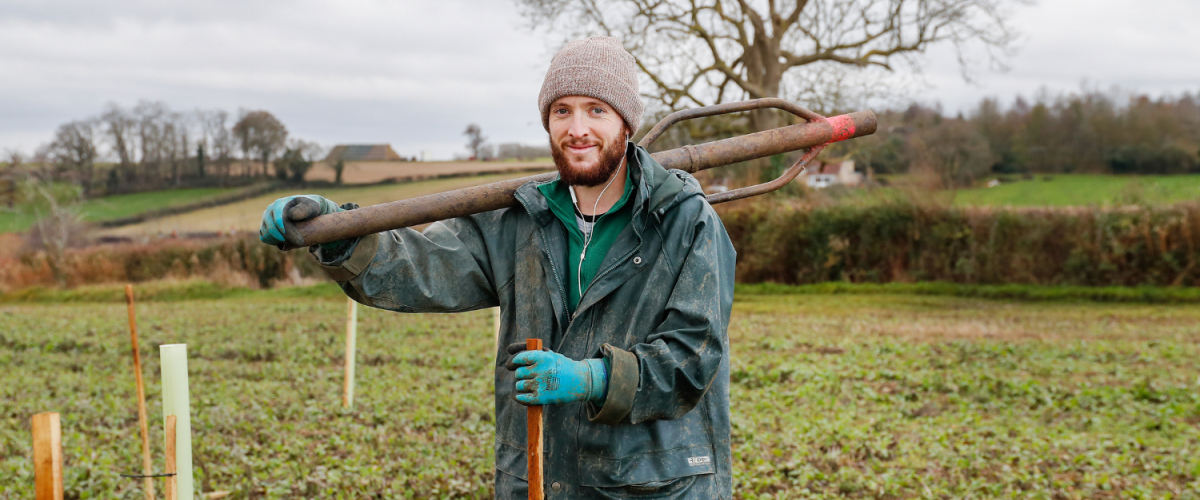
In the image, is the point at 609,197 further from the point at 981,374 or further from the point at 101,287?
the point at 101,287

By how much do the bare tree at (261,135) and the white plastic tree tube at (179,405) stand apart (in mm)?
31123

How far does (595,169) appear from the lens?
218 cm

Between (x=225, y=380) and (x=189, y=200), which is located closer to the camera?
(x=225, y=380)

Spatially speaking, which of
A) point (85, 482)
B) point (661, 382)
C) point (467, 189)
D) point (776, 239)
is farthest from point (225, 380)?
point (776, 239)

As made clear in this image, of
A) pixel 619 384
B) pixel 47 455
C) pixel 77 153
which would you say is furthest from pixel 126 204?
pixel 619 384

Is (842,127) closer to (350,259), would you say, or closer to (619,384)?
(619,384)

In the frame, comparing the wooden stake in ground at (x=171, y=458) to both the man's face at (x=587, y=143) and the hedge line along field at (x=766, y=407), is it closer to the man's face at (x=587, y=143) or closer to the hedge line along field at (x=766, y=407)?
the man's face at (x=587, y=143)

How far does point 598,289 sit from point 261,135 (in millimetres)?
32501

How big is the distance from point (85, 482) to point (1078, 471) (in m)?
6.22

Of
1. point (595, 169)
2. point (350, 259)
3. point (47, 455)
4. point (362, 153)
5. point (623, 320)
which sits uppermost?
point (362, 153)

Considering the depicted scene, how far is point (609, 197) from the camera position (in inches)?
89.1

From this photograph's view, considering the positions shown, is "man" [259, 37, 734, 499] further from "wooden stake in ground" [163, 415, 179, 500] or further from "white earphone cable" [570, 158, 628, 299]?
"wooden stake in ground" [163, 415, 179, 500]

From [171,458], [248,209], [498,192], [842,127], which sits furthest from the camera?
[248,209]

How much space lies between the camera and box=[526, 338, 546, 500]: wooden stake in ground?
75.5 inches
